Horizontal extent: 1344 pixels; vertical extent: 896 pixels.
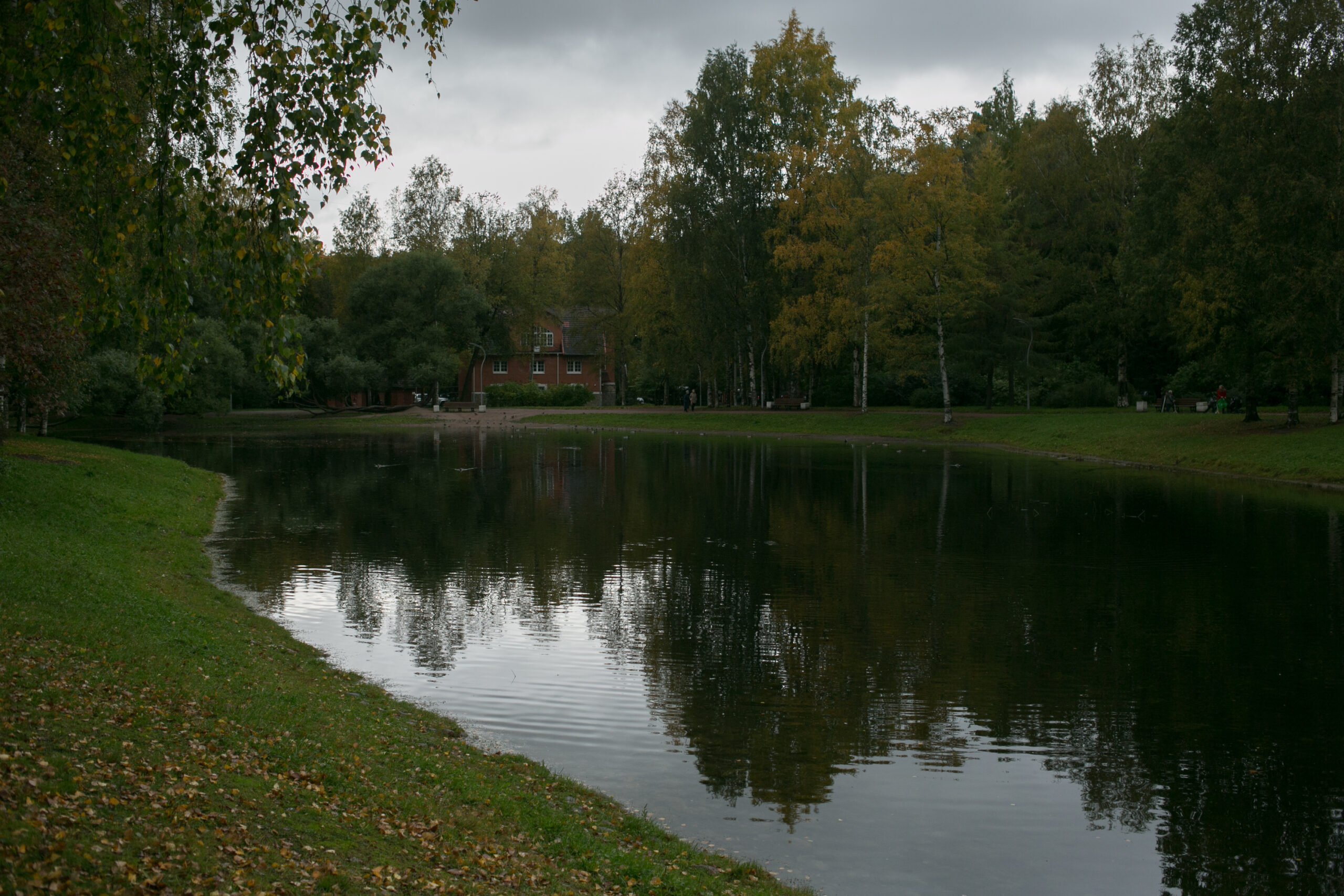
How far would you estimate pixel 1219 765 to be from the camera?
401 inches

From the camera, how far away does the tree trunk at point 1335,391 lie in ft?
127

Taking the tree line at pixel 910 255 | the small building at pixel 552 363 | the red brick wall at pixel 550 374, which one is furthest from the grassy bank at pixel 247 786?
the red brick wall at pixel 550 374

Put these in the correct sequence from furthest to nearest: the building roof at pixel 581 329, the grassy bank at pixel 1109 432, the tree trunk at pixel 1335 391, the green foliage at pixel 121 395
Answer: the building roof at pixel 581 329 → the green foliage at pixel 121 395 → the tree trunk at pixel 1335 391 → the grassy bank at pixel 1109 432

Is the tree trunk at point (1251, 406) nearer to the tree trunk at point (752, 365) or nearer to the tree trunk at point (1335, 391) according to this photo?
the tree trunk at point (1335, 391)

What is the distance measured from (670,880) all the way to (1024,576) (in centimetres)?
1424

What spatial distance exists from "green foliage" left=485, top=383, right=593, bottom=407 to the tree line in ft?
13.9

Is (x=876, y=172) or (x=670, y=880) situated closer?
(x=670, y=880)

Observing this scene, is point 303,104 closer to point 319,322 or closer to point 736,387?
point 736,387

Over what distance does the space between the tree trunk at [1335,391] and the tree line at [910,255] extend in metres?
0.09

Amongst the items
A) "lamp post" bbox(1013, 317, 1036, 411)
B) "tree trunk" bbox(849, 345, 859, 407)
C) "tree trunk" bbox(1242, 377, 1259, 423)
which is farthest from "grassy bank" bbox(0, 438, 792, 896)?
"lamp post" bbox(1013, 317, 1036, 411)

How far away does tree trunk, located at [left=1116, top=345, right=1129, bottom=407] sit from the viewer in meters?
55.6

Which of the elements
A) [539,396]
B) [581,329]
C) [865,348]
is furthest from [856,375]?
[539,396]

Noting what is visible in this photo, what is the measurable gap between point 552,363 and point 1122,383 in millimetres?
59952

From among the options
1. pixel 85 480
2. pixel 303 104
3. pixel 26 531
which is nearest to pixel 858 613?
pixel 303 104
